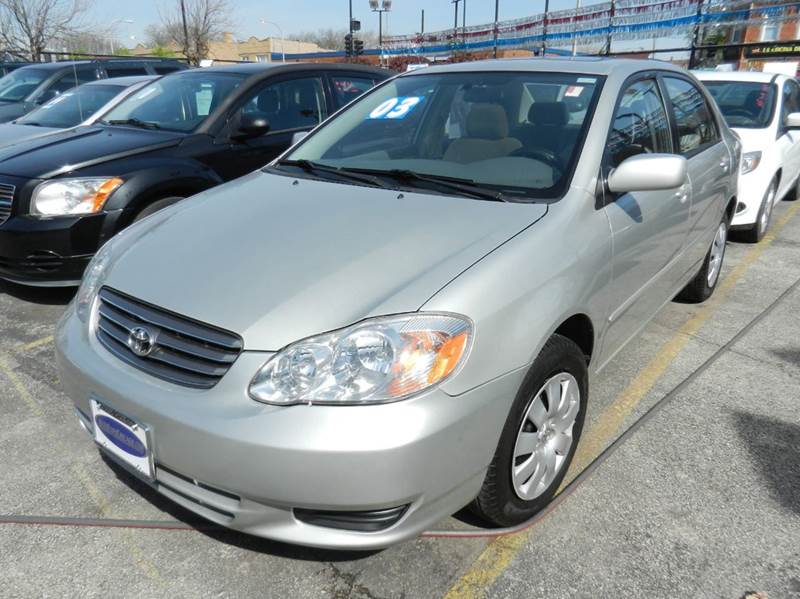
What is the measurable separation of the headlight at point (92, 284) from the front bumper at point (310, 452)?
1.53ft

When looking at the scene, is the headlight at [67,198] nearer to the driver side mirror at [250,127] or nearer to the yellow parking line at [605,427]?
the driver side mirror at [250,127]

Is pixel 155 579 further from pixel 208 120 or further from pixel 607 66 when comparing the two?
pixel 208 120

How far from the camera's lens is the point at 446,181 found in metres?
2.67

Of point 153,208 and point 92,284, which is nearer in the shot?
point 92,284

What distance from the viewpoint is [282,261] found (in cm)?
212

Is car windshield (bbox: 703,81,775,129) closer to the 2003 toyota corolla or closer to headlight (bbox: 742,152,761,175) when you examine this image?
headlight (bbox: 742,152,761,175)

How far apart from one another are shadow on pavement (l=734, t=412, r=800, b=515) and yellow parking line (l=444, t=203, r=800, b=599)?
509mm

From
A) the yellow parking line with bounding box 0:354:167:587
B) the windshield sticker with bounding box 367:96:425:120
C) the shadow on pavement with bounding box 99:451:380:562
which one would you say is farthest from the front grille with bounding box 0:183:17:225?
the shadow on pavement with bounding box 99:451:380:562

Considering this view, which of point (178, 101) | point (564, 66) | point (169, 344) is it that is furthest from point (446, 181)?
point (178, 101)

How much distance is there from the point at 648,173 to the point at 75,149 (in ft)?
13.0

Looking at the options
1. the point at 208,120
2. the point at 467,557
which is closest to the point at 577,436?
the point at 467,557

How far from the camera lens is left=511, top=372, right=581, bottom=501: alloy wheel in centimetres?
216

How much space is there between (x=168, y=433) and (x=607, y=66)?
8.48 feet

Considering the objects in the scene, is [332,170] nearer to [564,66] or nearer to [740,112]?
[564,66]
